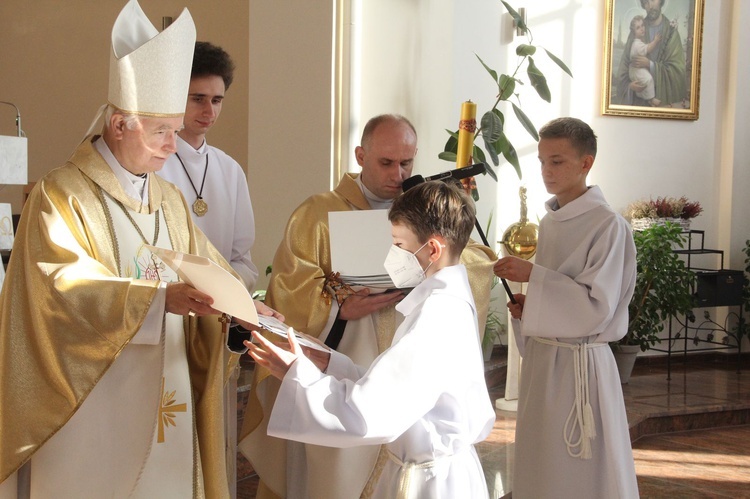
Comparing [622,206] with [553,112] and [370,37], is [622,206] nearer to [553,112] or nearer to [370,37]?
[553,112]

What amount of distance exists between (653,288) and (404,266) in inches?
221

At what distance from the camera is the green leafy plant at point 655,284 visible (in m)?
7.36

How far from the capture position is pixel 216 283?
2.13 metres

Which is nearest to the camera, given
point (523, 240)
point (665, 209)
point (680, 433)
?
point (523, 240)

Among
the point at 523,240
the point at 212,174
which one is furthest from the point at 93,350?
the point at 523,240

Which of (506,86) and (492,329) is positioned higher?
(506,86)

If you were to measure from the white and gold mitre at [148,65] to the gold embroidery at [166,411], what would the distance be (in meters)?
0.78

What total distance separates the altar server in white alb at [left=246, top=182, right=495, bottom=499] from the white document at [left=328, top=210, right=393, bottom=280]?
58 cm

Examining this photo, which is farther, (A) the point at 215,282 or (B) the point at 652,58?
(B) the point at 652,58

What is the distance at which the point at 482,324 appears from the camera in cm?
343

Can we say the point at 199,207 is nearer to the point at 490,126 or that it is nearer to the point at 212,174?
the point at 212,174

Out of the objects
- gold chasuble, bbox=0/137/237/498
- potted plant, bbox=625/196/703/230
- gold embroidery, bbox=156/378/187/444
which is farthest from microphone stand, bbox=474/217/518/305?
potted plant, bbox=625/196/703/230

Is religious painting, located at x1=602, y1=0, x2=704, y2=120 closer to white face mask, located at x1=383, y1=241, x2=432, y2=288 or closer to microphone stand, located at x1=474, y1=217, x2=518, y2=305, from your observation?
microphone stand, located at x1=474, y1=217, x2=518, y2=305

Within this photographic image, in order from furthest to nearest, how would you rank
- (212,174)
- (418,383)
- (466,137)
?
(212,174), (466,137), (418,383)
